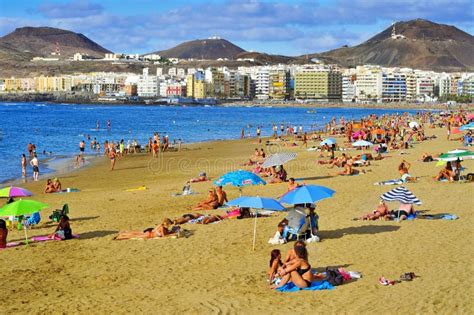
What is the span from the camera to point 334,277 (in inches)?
318

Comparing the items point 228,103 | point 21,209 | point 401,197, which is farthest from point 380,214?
point 228,103

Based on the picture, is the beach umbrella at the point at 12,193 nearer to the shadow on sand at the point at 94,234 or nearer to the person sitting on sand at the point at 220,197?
the shadow on sand at the point at 94,234

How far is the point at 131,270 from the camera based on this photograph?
9102mm

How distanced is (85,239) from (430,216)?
6.02 meters

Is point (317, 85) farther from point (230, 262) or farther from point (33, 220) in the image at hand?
point (230, 262)

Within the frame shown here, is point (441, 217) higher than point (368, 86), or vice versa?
point (368, 86)

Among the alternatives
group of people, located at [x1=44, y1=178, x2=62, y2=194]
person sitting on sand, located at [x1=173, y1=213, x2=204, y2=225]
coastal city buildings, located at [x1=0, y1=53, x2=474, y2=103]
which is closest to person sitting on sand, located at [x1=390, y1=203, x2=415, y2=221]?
person sitting on sand, located at [x1=173, y1=213, x2=204, y2=225]

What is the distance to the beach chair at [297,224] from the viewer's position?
33.6 feet

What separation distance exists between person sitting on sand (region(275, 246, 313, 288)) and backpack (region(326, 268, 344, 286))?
223mm

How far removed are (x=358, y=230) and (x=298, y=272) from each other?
325 centimetres

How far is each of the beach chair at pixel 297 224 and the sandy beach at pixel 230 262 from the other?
0.28 m

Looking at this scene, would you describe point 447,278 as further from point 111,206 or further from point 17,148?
point 17,148

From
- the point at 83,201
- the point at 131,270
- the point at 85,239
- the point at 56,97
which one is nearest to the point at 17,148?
the point at 83,201

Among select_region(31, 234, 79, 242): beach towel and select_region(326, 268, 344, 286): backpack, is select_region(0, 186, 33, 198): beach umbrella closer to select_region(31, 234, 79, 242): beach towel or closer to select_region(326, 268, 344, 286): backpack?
select_region(31, 234, 79, 242): beach towel
